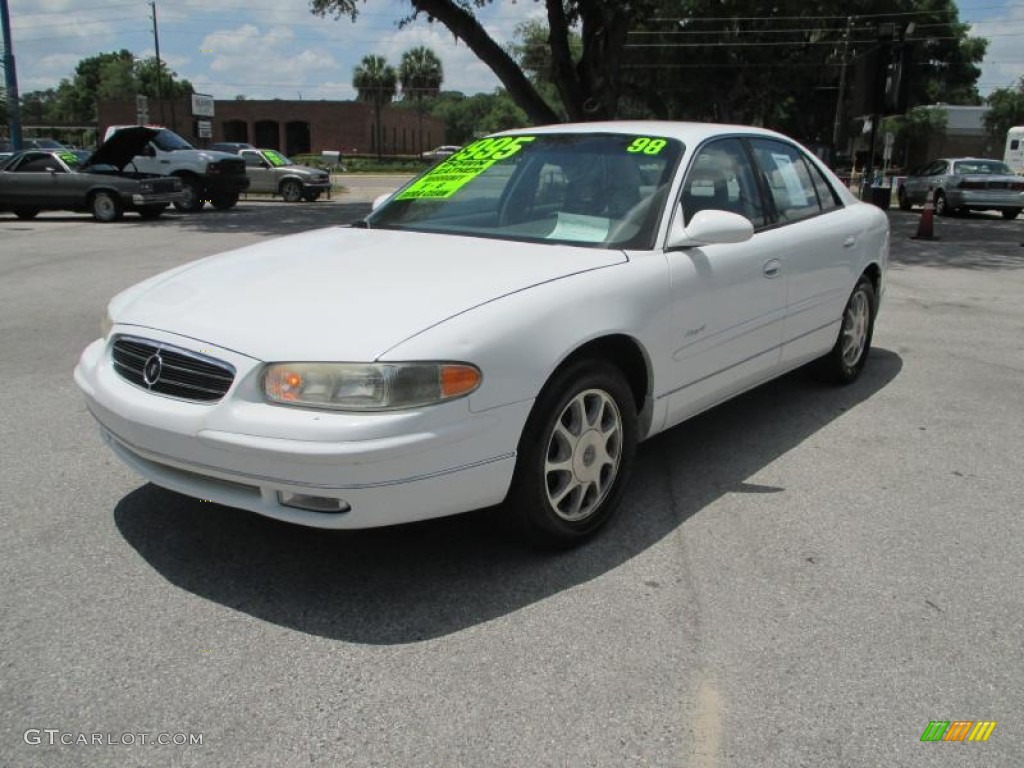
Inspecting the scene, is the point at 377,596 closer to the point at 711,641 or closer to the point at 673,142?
the point at 711,641

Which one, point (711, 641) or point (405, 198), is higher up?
point (405, 198)

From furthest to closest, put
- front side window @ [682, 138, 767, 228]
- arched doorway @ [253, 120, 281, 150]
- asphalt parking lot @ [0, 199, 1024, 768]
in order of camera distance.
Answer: arched doorway @ [253, 120, 281, 150], front side window @ [682, 138, 767, 228], asphalt parking lot @ [0, 199, 1024, 768]

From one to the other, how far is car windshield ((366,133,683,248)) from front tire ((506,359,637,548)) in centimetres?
70

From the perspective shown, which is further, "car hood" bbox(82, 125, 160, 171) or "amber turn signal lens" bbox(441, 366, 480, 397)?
"car hood" bbox(82, 125, 160, 171)

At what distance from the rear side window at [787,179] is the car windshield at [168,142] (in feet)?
58.0

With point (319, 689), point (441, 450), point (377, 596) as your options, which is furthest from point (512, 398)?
point (319, 689)

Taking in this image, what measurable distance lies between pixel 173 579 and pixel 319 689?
0.89m

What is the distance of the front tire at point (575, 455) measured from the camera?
3068 millimetres

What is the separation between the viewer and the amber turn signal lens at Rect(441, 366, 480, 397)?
2.74 meters

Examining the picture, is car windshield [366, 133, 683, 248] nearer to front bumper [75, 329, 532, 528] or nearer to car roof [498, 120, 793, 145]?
car roof [498, 120, 793, 145]

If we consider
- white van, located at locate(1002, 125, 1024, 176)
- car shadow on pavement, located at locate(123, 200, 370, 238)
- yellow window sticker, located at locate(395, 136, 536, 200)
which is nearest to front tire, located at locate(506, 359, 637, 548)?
yellow window sticker, located at locate(395, 136, 536, 200)

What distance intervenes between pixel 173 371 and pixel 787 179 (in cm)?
348

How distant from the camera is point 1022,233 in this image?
18578 mm

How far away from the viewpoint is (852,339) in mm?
5660
